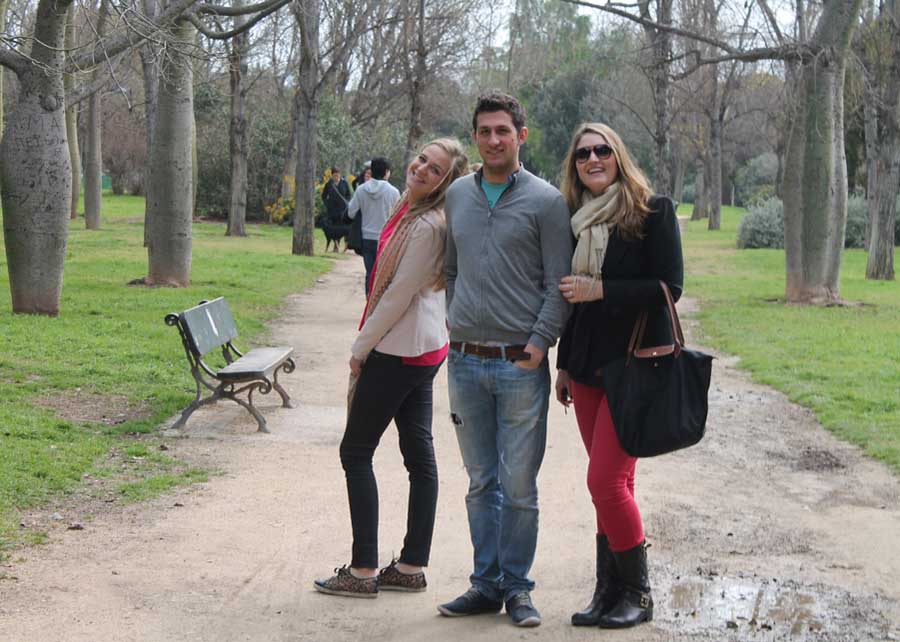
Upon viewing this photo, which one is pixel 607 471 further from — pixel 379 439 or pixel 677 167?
pixel 677 167

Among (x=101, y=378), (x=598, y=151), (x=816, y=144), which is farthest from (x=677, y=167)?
(x=598, y=151)

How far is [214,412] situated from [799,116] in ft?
35.3

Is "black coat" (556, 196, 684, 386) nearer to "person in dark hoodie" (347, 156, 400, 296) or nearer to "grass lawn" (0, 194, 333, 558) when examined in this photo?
"grass lawn" (0, 194, 333, 558)

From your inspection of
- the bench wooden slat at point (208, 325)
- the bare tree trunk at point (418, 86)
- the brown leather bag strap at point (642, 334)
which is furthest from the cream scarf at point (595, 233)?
the bare tree trunk at point (418, 86)

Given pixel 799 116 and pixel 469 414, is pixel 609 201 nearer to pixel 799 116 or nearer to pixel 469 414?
pixel 469 414

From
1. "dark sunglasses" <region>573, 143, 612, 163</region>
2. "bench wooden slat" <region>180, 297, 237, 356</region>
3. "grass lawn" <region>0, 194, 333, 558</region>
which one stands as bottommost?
"grass lawn" <region>0, 194, 333, 558</region>

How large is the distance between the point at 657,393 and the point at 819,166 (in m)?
13.5

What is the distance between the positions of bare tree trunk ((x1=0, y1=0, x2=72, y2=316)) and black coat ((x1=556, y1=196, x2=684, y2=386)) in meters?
9.57

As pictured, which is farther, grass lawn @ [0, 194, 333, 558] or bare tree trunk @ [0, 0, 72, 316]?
bare tree trunk @ [0, 0, 72, 316]

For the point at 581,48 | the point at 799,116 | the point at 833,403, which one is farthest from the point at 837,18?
the point at 581,48

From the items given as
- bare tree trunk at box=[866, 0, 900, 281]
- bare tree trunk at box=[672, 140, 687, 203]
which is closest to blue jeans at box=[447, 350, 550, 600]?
Answer: bare tree trunk at box=[866, 0, 900, 281]

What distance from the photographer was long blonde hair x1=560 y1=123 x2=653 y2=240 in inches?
172

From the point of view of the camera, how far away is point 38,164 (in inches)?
509

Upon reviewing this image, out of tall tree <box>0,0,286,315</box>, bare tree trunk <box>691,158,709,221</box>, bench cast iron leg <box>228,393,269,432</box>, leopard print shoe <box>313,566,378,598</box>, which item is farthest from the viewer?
bare tree trunk <box>691,158,709,221</box>
